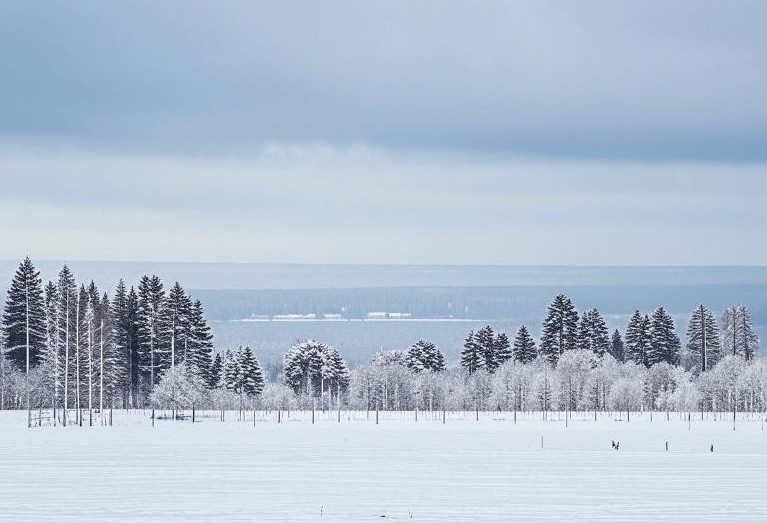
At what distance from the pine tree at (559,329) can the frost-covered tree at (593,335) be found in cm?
111

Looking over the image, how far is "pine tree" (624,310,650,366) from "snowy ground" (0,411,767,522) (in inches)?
2679

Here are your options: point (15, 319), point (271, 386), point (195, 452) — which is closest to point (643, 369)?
point (271, 386)

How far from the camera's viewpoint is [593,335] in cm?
16362

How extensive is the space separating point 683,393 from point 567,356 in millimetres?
18957

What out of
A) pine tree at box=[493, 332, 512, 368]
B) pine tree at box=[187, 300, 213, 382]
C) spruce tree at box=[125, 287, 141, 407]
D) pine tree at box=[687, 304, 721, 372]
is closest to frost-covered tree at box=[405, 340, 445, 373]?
pine tree at box=[493, 332, 512, 368]

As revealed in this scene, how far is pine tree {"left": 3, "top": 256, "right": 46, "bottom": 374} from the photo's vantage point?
116875 mm

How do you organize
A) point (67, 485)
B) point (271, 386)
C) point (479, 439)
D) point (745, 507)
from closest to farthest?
1. point (745, 507)
2. point (67, 485)
3. point (479, 439)
4. point (271, 386)

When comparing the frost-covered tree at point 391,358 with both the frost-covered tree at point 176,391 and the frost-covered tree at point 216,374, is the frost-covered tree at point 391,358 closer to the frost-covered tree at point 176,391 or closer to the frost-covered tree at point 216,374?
the frost-covered tree at point 216,374

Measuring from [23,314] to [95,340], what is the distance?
12415mm

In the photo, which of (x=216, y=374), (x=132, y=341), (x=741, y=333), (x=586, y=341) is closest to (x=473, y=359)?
(x=586, y=341)

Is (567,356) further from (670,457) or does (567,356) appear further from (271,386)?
(670,457)

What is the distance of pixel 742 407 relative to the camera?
461 feet

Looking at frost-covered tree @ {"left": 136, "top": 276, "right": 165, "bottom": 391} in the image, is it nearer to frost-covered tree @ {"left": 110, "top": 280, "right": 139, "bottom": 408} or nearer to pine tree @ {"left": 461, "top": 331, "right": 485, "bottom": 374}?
frost-covered tree @ {"left": 110, "top": 280, "right": 139, "bottom": 408}

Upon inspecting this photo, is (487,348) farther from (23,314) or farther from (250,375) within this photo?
(23,314)
